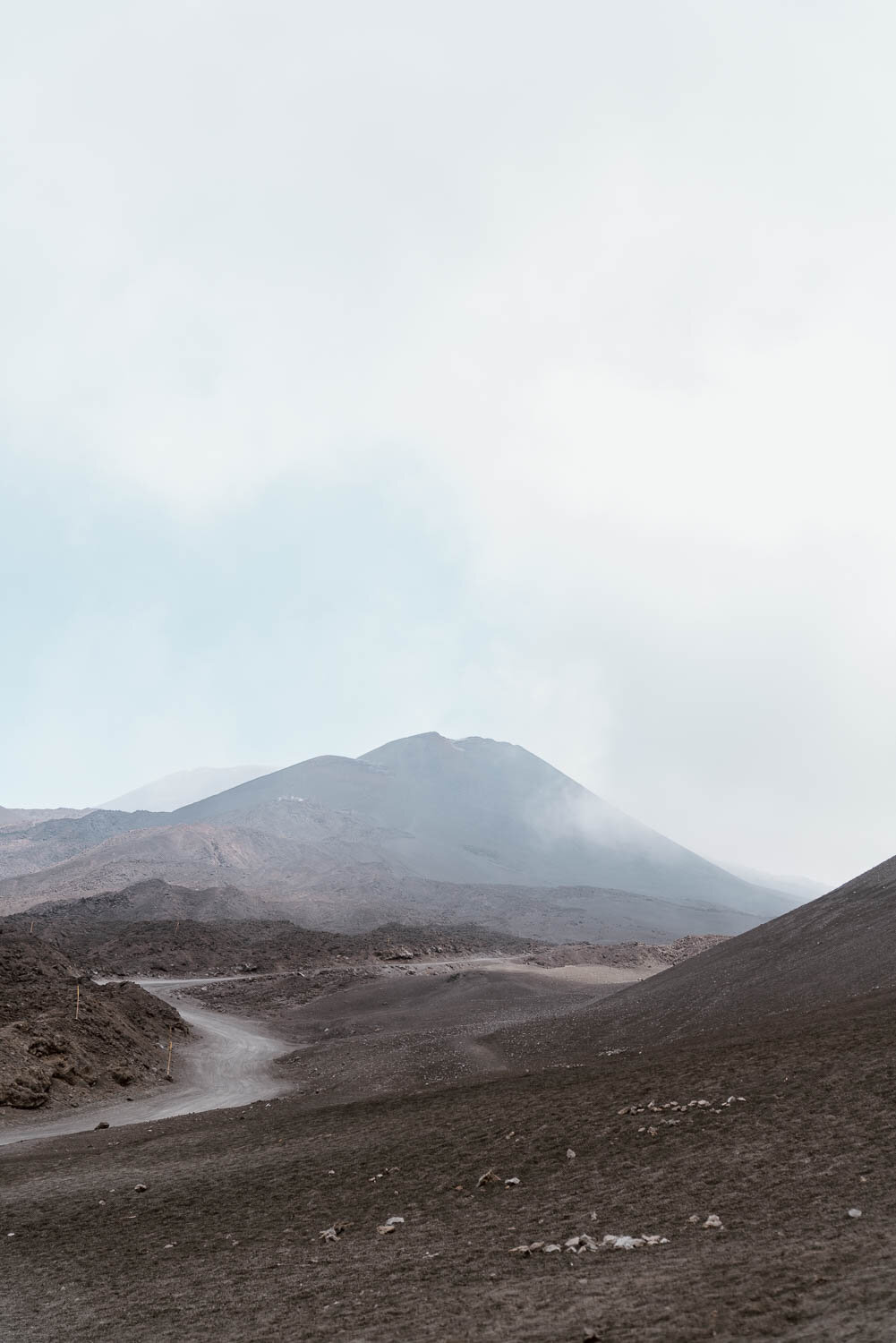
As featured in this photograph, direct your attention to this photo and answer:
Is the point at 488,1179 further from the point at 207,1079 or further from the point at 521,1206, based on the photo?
the point at 207,1079

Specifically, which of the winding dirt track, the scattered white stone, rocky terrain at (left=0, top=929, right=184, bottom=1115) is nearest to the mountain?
the winding dirt track

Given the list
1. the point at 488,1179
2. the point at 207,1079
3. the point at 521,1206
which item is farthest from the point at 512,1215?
the point at 207,1079

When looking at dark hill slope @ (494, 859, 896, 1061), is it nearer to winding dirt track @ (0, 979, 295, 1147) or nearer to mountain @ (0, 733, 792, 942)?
winding dirt track @ (0, 979, 295, 1147)

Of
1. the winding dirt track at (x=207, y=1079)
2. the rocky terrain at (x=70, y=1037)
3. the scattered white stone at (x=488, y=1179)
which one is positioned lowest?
the winding dirt track at (x=207, y=1079)

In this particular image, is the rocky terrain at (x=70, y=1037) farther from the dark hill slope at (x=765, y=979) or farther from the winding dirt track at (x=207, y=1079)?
the dark hill slope at (x=765, y=979)

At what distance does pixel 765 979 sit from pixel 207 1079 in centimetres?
2126

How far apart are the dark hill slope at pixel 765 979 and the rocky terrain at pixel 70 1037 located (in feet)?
47.8

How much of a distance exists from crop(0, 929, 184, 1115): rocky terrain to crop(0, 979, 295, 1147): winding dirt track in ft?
4.33

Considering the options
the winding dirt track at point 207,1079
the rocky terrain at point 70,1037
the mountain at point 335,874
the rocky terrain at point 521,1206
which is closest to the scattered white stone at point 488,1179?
the rocky terrain at point 521,1206

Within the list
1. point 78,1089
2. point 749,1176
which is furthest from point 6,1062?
point 749,1176

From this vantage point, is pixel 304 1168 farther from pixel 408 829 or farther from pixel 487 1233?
pixel 408 829

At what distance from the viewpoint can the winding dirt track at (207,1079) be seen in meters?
24.6

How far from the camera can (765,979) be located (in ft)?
88.0

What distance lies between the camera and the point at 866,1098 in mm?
12289
